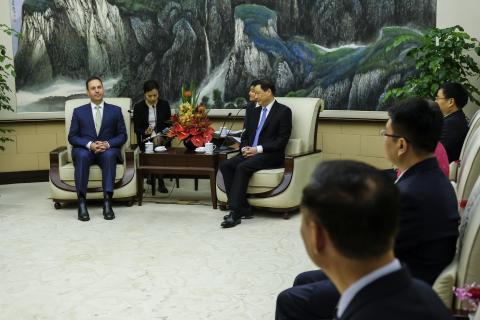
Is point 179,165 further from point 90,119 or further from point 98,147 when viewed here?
point 90,119

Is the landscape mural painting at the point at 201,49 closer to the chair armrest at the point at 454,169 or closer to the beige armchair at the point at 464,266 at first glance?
the chair armrest at the point at 454,169

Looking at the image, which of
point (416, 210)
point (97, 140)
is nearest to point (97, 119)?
point (97, 140)

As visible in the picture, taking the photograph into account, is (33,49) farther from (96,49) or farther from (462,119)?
(462,119)

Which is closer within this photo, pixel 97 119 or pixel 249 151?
pixel 249 151

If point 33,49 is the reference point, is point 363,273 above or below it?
below

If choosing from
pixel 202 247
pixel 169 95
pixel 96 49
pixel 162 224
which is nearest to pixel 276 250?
pixel 202 247

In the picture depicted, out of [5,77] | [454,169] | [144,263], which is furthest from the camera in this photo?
[5,77]

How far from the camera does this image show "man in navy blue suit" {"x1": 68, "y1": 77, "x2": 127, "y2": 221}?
6.33 m

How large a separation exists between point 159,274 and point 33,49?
4801mm

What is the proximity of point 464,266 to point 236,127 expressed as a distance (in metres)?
6.22

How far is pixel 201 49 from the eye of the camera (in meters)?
8.42

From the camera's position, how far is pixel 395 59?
289 inches

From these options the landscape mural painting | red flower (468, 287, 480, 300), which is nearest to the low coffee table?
the landscape mural painting

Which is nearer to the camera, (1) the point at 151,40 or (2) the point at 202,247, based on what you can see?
(2) the point at 202,247
